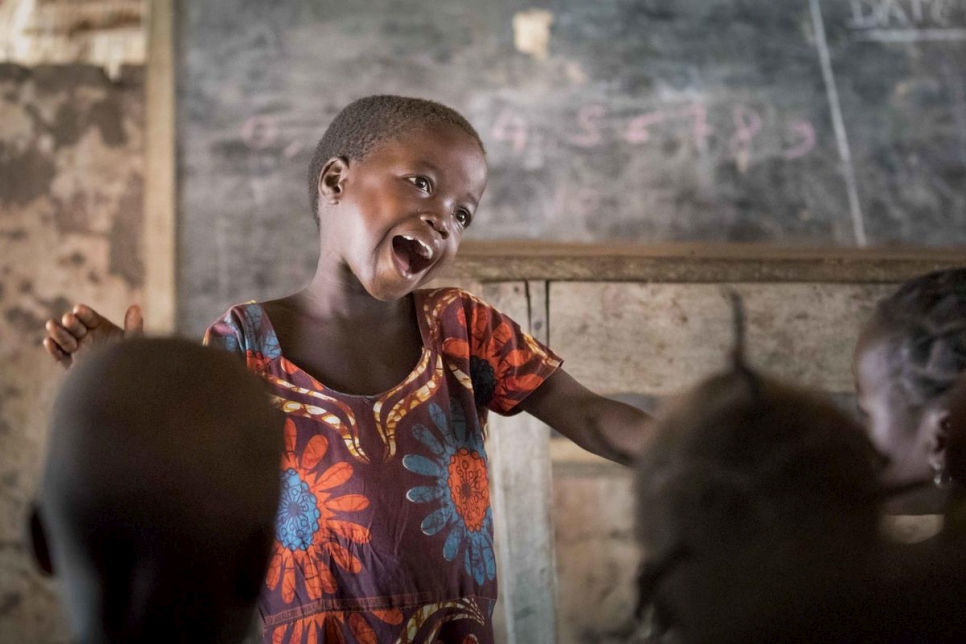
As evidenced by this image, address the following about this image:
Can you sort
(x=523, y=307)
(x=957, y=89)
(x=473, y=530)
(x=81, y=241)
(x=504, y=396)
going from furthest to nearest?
(x=957, y=89)
(x=81, y=241)
(x=523, y=307)
(x=504, y=396)
(x=473, y=530)

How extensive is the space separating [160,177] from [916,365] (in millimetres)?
1750

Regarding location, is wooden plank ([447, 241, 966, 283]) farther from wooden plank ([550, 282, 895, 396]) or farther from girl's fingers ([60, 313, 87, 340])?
girl's fingers ([60, 313, 87, 340])

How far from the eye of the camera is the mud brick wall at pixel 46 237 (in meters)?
2.08

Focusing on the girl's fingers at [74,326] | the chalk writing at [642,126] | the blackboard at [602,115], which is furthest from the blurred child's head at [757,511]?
the chalk writing at [642,126]

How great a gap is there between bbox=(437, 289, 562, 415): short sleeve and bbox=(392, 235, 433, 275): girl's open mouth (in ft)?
0.32

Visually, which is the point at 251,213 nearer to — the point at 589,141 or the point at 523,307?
the point at 589,141

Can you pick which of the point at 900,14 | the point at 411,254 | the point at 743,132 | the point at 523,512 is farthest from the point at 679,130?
the point at 411,254

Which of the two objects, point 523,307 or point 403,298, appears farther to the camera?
point 523,307

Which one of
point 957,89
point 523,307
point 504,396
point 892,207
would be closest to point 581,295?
point 523,307

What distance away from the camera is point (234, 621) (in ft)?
2.21

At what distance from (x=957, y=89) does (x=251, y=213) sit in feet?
5.66

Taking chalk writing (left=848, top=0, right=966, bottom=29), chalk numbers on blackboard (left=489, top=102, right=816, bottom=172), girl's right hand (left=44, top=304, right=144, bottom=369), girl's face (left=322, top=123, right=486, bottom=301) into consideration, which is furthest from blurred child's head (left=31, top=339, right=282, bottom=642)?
chalk writing (left=848, top=0, right=966, bottom=29)

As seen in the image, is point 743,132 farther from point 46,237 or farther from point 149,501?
point 149,501

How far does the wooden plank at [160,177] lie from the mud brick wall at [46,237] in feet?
0.08
